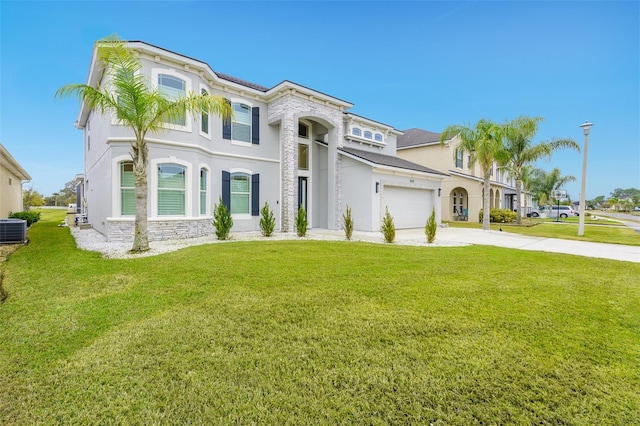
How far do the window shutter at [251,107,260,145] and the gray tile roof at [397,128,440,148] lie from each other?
53.6 ft

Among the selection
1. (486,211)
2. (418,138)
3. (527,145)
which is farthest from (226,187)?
Result: (527,145)

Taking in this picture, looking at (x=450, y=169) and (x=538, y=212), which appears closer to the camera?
(x=450, y=169)

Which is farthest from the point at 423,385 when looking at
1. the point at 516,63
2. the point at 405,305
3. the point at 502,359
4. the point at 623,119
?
the point at 623,119

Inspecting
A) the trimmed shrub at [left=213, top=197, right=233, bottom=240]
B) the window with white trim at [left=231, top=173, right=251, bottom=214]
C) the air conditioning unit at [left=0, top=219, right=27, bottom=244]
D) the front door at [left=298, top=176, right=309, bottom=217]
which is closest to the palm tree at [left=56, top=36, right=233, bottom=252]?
the trimmed shrub at [left=213, top=197, right=233, bottom=240]

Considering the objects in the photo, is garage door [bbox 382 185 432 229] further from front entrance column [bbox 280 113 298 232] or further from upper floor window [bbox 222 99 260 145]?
upper floor window [bbox 222 99 260 145]

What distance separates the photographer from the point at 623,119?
26.8 metres

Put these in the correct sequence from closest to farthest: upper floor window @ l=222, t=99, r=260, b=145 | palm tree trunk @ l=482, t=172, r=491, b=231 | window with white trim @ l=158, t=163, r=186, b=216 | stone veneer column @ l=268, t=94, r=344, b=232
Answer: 1. window with white trim @ l=158, t=163, r=186, b=216
2. upper floor window @ l=222, t=99, r=260, b=145
3. stone veneer column @ l=268, t=94, r=344, b=232
4. palm tree trunk @ l=482, t=172, r=491, b=231

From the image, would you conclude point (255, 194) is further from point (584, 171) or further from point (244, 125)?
point (584, 171)

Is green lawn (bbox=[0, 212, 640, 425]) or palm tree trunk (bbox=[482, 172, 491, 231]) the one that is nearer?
green lawn (bbox=[0, 212, 640, 425])

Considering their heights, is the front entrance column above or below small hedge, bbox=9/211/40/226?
above

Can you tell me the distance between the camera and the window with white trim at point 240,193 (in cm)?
1388

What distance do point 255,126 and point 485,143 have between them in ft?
41.7

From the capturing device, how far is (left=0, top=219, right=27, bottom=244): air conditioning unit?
994 centimetres

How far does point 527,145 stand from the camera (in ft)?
67.8
